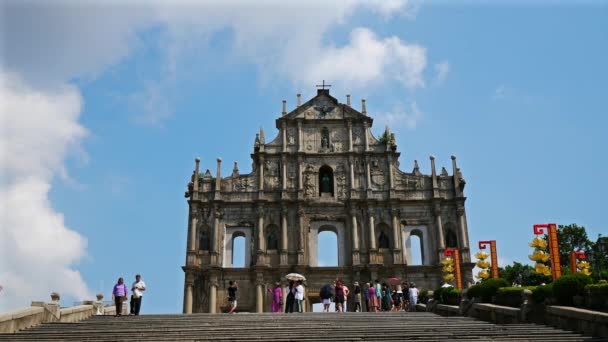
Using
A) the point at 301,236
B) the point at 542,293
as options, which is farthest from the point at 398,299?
the point at 542,293

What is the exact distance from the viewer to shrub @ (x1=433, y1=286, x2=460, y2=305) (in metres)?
19.9

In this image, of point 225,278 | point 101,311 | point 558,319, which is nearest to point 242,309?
point 225,278

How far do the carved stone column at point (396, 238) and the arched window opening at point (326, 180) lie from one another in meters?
4.11

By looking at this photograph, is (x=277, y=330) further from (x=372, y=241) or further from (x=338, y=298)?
(x=372, y=241)

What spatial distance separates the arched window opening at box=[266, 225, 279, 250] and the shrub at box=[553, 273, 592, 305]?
21.5 meters

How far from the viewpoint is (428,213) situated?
114 ft

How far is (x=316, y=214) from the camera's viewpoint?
114ft

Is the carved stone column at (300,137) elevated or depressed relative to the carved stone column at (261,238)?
elevated

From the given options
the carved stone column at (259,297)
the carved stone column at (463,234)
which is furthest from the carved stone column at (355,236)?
the carved stone column at (463,234)

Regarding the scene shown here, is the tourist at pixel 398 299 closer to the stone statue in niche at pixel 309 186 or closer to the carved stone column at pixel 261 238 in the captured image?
the carved stone column at pixel 261 238

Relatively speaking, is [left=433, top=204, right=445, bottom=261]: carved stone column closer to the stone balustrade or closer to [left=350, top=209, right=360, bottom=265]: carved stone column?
[left=350, top=209, right=360, bottom=265]: carved stone column

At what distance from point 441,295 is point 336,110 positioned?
63.3 feet

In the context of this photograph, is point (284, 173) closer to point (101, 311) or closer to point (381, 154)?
point (381, 154)

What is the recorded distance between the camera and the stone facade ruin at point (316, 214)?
108 ft
